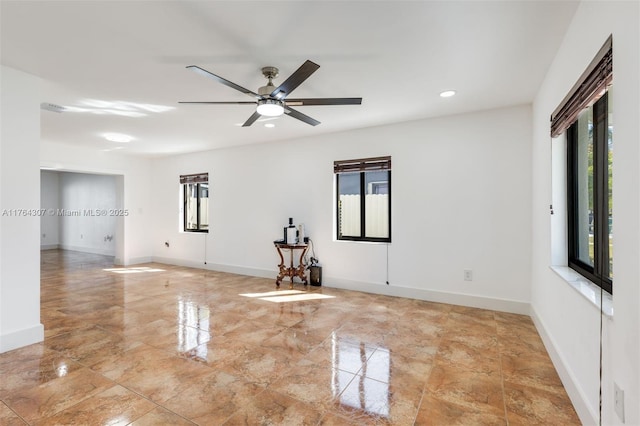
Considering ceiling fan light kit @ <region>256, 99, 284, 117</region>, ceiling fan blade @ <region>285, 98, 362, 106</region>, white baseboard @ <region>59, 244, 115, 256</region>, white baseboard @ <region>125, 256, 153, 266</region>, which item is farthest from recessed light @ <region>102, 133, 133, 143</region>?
white baseboard @ <region>59, 244, 115, 256</region>

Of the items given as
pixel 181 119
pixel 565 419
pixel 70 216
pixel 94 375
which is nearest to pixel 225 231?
pixel 181 119

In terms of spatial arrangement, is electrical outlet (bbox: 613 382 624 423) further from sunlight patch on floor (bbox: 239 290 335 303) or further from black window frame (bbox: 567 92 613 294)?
sunlight patch on floor (bbox: 239 290 335 303)

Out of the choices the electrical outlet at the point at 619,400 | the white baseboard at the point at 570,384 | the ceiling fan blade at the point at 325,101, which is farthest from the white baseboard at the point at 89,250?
the electrical outlet at the point at 619,400

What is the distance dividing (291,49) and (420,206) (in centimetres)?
268

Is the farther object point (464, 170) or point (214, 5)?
point (464, 170)

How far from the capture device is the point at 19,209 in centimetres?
270

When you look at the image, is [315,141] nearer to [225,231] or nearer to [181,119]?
[181,119]

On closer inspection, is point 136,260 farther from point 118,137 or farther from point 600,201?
point 600,201

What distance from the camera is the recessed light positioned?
4.94 m

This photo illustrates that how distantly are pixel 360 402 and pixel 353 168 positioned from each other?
334cm

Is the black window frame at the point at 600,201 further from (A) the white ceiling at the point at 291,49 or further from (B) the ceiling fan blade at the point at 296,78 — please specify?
(B) the ceiling fan blade at the point at 296,78

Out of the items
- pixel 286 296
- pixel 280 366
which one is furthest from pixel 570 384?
pixel 286 296

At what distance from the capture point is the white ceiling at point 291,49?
1.91 meters

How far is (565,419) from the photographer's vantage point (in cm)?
181
